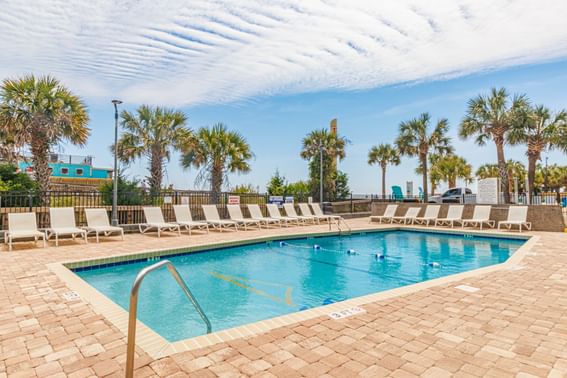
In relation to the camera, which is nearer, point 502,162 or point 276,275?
point 276,275

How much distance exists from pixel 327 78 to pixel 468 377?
13558 millimetres

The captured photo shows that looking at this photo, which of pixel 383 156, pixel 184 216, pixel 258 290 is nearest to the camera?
pixel 258 290

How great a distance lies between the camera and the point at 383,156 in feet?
101

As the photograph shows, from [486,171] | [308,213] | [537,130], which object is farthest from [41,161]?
[486,171]

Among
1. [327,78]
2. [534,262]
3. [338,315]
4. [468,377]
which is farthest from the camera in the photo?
[327,78]

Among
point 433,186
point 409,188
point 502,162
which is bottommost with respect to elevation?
point 409,188

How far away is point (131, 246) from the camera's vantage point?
841 centimetres

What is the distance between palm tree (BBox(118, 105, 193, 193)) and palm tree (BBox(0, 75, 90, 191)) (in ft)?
8.18

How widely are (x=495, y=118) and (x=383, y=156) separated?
1247 cm

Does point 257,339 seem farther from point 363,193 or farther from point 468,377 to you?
point 363,193

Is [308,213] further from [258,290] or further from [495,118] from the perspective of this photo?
[495,118]

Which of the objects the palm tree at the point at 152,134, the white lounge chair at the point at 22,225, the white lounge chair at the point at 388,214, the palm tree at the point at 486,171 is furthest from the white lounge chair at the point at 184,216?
the palm tree at the point at 486,171

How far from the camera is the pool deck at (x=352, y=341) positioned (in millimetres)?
2496

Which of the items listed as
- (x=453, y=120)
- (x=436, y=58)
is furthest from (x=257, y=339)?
(x=453, y=120)
